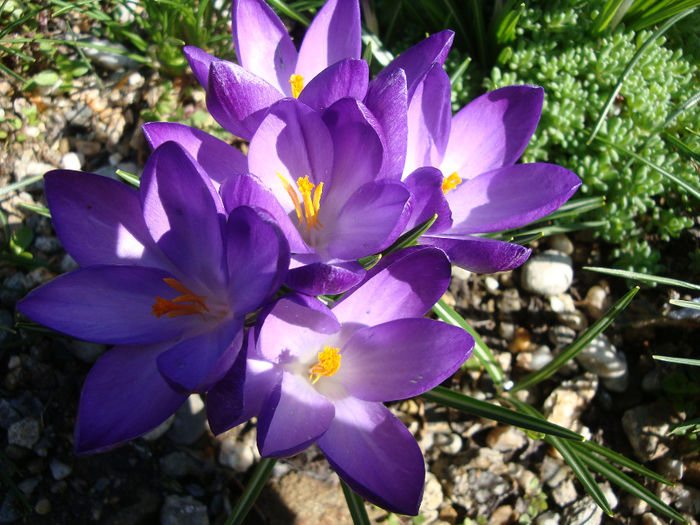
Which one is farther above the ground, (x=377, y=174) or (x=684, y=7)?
(x=684, y=7)

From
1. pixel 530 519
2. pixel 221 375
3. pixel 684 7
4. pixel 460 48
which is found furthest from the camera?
pixel 460 48

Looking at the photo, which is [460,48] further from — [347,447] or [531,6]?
[347,447]

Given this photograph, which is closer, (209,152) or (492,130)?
(209,152)

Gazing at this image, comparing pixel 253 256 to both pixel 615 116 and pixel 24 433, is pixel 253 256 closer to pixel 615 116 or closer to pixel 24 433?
pixel 24 433

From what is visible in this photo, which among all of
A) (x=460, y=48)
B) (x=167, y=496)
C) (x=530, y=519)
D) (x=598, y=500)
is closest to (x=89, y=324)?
(x=167, y=496)

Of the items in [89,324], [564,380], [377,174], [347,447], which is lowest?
[564,380]

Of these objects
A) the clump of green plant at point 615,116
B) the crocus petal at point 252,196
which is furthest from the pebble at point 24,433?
the clump of green plant at point 615,116

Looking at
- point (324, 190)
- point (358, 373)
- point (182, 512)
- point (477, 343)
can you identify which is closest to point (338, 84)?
point (324, 190)
